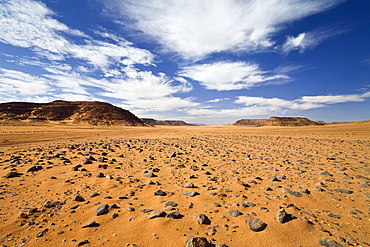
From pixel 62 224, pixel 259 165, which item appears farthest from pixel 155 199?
pixel 259 165

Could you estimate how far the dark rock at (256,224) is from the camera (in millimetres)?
3168

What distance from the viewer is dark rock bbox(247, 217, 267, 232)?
3.17 metres

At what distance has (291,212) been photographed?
3.76 metres

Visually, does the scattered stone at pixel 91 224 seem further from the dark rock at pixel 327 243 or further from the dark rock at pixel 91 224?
the dark rock at pixel 327 243

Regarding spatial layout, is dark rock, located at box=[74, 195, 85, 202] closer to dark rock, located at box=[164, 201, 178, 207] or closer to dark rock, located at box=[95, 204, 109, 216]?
dark rock, located at box=[95, 204, 109, 216]

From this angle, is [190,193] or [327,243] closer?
[327,243]

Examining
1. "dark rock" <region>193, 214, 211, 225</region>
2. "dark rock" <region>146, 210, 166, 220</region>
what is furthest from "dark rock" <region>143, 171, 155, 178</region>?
"dark rock" <region>193, 214, 211, 225</region>

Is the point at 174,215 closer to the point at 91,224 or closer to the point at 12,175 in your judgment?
the point at 91,224

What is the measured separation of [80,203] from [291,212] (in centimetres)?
539

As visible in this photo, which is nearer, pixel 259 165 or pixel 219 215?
pixel 219 215

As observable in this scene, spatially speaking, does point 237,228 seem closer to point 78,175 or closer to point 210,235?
point 210,235

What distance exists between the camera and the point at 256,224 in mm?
3232

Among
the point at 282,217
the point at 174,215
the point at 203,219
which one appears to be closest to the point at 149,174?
the point at 174,215

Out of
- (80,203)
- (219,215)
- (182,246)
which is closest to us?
(182,246)
